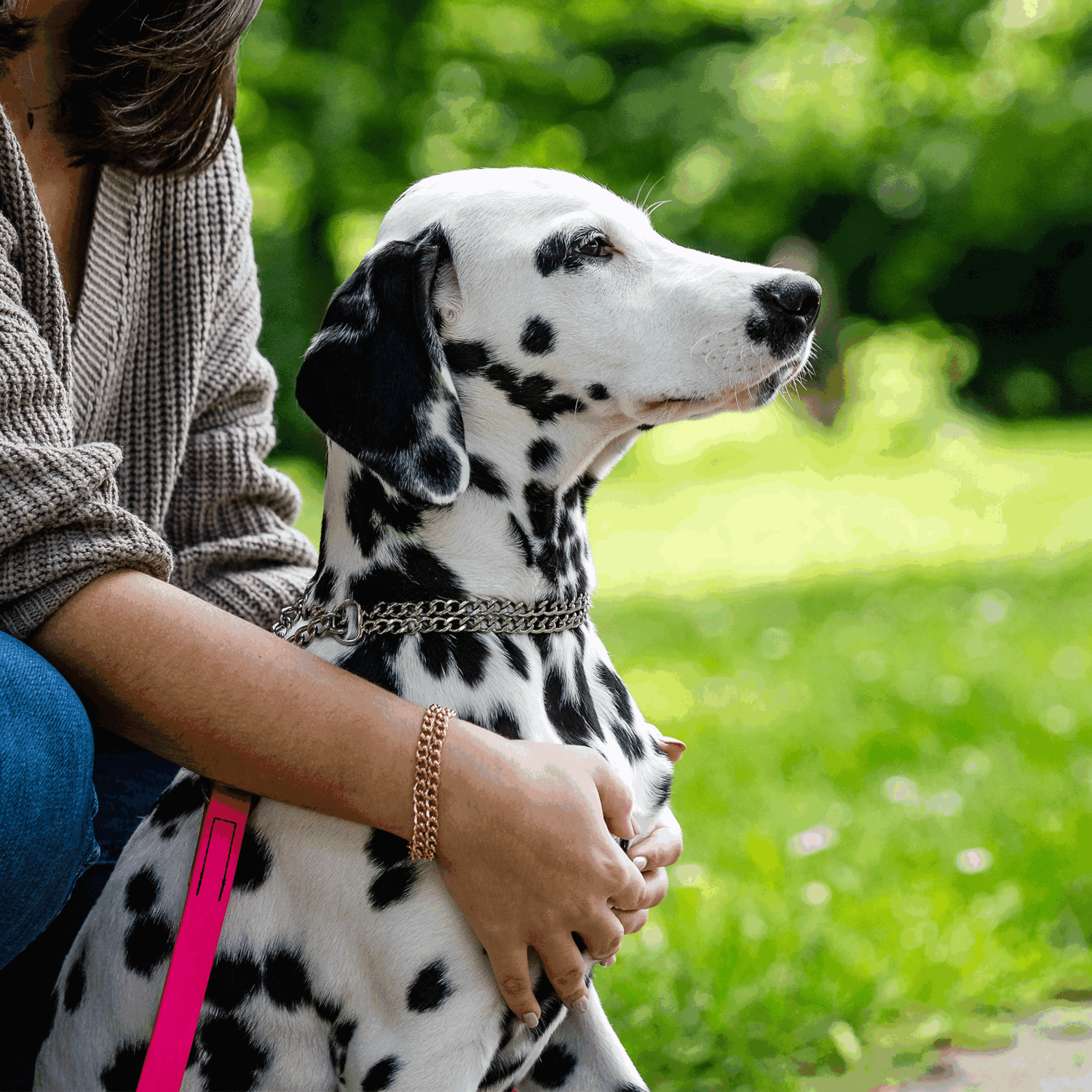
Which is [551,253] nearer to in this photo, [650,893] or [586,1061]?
[650,893]

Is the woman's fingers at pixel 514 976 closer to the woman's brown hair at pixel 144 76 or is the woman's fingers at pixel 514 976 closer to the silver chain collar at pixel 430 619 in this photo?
the silver chain collar at pixel 430 619

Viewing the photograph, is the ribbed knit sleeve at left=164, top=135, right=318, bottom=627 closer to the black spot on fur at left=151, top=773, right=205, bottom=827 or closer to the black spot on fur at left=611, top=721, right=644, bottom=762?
the black spot on fur at left=151, top=773, right=205, bottom=827

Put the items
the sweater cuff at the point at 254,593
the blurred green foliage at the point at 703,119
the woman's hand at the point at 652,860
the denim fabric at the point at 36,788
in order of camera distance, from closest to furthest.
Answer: the denim fabric at the point at 36,788
the woman's hand at the point at 652,860
the sweater cuff at the point at 254,593
the blurred green foliage at the point at 703,119

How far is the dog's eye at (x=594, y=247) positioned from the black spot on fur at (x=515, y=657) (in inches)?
26.0

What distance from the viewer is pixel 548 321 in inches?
78.2

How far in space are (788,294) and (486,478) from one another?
0.58 meters

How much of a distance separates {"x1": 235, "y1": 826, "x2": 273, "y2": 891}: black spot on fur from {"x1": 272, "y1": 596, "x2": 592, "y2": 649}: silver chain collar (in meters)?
0.32

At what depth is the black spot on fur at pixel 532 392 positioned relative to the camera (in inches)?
78.0

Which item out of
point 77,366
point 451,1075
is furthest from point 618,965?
point 77,366

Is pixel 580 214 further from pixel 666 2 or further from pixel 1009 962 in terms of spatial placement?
pixel 666 2

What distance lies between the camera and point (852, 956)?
3.04m

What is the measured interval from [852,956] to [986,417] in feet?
56.0

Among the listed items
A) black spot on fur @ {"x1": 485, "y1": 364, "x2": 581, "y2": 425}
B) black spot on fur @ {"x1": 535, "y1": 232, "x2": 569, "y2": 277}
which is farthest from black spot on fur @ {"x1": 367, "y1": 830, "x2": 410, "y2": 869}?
black spot on fur @ {"x1": 535, "y1": 232, "x2": 569, "y2": 277}

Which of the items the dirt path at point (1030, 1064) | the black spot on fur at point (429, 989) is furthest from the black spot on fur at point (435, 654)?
the dirt path at point (1030, 1064)
